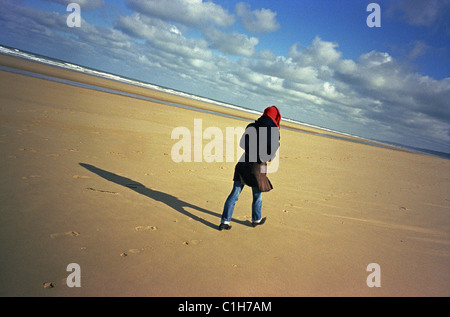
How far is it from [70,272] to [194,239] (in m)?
1.80

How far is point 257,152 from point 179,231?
2020 millimetres

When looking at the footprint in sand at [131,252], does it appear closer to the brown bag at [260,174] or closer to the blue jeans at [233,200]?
the blue jeans at [233,200]

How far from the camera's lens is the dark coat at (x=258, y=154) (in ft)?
13.5

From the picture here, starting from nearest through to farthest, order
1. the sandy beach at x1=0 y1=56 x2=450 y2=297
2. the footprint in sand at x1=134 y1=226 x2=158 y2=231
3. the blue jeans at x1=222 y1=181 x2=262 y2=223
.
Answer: the sandy beach at x1=0 y1=56 x2=450 y2=297 < the footprint in sand at x1=134 y1=226 x2=158 y2=231 < the blue jeans at x1=222 y1=181 x2=262 y2=223

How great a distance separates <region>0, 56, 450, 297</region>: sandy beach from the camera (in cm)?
298

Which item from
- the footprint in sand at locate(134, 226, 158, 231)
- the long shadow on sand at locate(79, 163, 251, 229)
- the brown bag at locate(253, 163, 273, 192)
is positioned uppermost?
the brown bag at locate(253, 163, 273, 192)

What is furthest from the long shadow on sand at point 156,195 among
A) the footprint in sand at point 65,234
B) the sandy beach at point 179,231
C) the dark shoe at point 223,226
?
the footprint in sand at point 65,234

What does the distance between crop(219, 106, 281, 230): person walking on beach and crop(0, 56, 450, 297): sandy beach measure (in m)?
0.89

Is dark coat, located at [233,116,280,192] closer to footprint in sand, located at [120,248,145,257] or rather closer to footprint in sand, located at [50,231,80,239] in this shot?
footprint in sand, located at [120,248,145,257]

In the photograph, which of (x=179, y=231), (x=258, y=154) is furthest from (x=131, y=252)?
(x=258, y=154)

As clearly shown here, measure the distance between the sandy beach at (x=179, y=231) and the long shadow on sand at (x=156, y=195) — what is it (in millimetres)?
25
